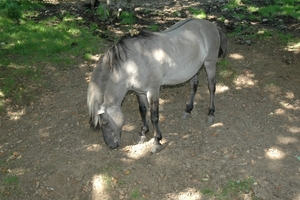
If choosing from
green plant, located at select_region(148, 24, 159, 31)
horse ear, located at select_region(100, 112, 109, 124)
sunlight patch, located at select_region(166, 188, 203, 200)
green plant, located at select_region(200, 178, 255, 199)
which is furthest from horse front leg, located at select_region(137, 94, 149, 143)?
green plant, located at select_region(148, 24, 159, 31)

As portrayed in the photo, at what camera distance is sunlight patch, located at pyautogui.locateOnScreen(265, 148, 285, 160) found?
16.0 feet

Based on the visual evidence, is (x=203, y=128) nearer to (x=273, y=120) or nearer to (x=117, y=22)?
(x=273, y=120)

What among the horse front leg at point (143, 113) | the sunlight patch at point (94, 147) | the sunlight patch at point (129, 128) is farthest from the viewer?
the sunlight patch at point (129, 128)

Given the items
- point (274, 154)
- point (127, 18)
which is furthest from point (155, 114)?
point (127, 18)

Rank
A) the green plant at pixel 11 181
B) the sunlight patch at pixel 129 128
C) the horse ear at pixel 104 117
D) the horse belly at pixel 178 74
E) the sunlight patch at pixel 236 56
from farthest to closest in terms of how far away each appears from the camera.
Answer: the sunlight patch at pixel 236 56, the sunlight patch at pixel 129 128, the horse belly at pixel 178 74, the green plant at pixel 11 181, the horse ear at pixel 104 117

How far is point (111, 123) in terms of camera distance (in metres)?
4.48

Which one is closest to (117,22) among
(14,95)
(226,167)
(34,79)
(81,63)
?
(81,63)

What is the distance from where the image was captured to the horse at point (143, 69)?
4402mm

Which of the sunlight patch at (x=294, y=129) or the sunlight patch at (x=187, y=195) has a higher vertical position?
the sunlight patch at (x=294, y=129)

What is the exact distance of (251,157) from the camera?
4.89 m

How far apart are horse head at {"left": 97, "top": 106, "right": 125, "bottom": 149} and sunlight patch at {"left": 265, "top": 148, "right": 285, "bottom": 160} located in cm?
252

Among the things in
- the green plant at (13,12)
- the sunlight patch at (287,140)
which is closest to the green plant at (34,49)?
the green plant at (13,12)

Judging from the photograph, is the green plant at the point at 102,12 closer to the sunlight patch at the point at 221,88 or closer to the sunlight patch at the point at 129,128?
the sunlight patch at the point at 221,88

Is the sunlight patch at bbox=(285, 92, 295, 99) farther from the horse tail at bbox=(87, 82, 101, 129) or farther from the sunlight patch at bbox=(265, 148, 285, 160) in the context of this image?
the horse tail at bbox=(87, 82, 101, 129)
